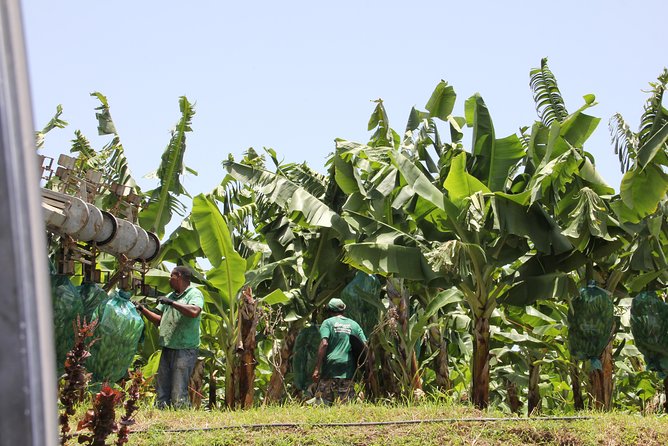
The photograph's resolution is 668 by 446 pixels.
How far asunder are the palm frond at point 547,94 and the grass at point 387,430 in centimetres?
440

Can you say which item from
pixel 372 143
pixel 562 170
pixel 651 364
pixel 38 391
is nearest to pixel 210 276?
pixel 372 143

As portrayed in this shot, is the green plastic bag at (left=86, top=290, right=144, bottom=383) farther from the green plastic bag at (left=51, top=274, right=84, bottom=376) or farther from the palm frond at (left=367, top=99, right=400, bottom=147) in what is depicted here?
the palm frond at (left=367, top=99, right=400, bottom=147)

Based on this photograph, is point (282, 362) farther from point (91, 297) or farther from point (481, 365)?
point (91, 297)

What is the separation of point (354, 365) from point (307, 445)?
2817 millimetres

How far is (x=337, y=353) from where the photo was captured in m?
10.3

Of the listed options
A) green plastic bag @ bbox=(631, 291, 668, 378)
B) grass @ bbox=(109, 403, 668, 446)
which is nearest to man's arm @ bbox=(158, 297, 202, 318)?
grass @ bbox=(109, 403, 668, 446)

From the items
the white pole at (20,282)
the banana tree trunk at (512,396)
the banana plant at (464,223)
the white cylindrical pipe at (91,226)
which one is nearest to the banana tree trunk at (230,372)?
the banana plant at (464,223)

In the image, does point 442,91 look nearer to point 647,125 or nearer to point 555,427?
point 647,125

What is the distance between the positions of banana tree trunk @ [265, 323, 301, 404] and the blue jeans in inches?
99.6

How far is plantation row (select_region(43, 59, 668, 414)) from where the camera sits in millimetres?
9844

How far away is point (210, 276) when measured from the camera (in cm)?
1083

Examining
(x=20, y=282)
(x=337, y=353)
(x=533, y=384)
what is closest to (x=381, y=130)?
(x=337, y=353)

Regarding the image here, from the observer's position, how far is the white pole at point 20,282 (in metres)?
0.80

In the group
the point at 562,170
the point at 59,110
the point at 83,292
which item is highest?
the point at 59,110
